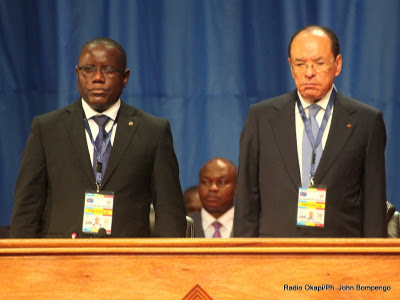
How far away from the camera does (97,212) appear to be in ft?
9.21

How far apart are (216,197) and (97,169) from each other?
1843mm

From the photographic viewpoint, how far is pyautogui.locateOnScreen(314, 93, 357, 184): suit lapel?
274 centimetres

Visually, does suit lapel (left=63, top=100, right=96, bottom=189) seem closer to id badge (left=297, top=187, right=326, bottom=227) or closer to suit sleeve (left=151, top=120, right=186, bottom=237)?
suit sleeve (left=151, top=120, right=186, bottom=237)

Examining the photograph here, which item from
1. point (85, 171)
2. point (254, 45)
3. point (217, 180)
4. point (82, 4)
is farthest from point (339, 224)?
point (82, 4)

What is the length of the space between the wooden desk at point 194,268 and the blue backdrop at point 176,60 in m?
2.87

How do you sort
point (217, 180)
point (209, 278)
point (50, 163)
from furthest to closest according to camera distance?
point (217, 180)
point (50, 163)
point (209, 278)

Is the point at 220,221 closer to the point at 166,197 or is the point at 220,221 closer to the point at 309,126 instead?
the point at 166,197

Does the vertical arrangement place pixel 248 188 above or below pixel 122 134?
below

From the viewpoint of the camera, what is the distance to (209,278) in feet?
6.77

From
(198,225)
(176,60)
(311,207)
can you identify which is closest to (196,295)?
(311,207)

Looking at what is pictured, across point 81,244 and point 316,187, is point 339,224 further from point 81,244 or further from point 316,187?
point 81,244

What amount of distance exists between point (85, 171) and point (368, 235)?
104 centimetres

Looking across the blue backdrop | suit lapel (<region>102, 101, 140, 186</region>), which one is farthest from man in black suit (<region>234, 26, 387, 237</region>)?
the blue backdrop

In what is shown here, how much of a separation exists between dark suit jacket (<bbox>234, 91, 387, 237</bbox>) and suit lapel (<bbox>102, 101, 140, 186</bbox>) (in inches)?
→ 16.9
